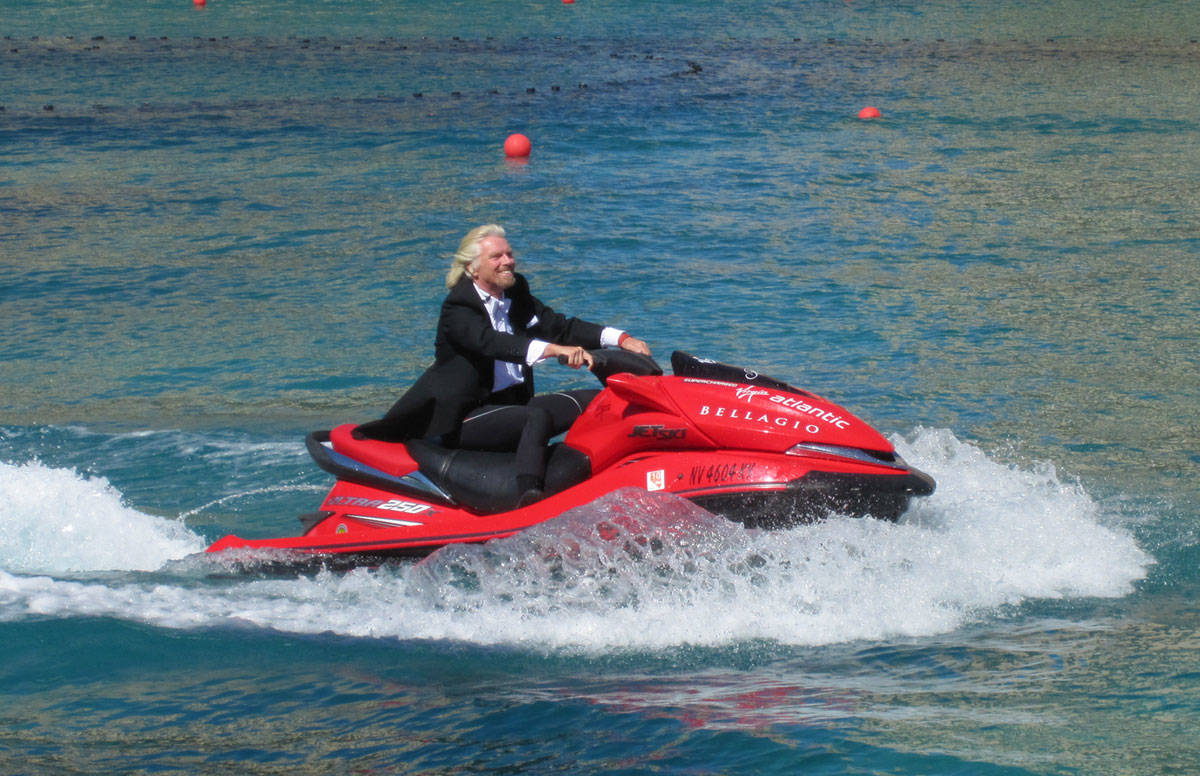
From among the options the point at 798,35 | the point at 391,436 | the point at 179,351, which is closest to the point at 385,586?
the point at 391,436

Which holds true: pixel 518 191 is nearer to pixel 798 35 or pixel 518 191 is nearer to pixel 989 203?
pixel 989 203

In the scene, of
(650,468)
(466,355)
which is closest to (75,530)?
(466,355)

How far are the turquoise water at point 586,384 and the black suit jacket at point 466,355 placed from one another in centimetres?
64

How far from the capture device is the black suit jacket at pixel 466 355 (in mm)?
5766

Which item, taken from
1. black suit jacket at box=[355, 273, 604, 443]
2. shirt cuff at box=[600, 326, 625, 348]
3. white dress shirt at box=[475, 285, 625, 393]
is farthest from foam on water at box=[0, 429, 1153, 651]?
shirt cuff at box=[600, 326, 625, 348]

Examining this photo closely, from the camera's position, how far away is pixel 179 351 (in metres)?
10.9

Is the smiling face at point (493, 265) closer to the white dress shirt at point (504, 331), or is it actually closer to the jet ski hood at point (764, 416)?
the white dress shirt at point (504, 331)

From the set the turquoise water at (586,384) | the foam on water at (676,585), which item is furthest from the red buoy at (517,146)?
the foam on water at (676,585)

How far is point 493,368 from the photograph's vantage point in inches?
238

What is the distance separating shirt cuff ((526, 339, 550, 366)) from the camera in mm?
5602

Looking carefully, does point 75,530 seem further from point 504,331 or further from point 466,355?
point 504,331

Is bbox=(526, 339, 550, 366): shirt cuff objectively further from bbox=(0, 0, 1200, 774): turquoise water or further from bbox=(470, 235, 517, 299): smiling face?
bbox=(0, 0, 1200, 774): turquoise water

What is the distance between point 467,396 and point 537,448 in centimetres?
43

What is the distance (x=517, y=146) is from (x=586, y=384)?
32.5 feet
